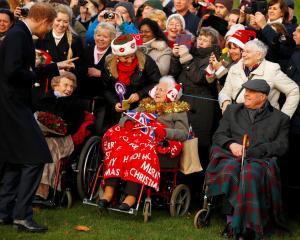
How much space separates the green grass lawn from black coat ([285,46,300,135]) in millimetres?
1155

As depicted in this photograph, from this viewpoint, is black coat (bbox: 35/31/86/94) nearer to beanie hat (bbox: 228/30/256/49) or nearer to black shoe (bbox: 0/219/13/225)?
beanie hat (bbox: 228/30/256/49)

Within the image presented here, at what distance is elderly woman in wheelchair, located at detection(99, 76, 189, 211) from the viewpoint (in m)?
10.0

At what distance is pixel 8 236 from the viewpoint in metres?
8.90

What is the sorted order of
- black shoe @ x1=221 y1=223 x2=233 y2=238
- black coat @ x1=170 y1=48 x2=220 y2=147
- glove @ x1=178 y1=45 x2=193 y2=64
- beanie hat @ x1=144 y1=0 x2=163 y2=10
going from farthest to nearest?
beanie hat @ x1=144 y1=0 x2=163 y2=10 → glove @ x1=178 y1=45 x2=193 y2=64 → black coat @ x1=170 y1=48 x2=220 y2=147 → black shoe @ x1=221 y1=223 x2=233 y2=238

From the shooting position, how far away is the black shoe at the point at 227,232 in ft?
31.3

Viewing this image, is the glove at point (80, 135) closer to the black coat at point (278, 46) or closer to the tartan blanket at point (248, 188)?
the tartan blanket at point (248, 188)

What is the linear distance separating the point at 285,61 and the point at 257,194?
2.21 metres

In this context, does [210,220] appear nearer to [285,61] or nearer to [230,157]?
[230,157]

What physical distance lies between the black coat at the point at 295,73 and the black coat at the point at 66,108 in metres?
2.59

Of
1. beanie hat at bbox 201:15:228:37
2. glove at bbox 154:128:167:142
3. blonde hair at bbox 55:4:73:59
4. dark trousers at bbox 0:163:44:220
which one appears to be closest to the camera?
dark trousers at bbox 0:163:44:220

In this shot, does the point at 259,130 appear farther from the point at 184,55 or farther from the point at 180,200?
the point at 184,55

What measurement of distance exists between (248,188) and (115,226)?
5.06 feet

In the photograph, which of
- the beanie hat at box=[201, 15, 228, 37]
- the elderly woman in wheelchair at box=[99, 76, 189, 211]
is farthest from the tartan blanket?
the beanie hat at box=[201, 15, 228, 37]

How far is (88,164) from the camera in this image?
10.8 m
